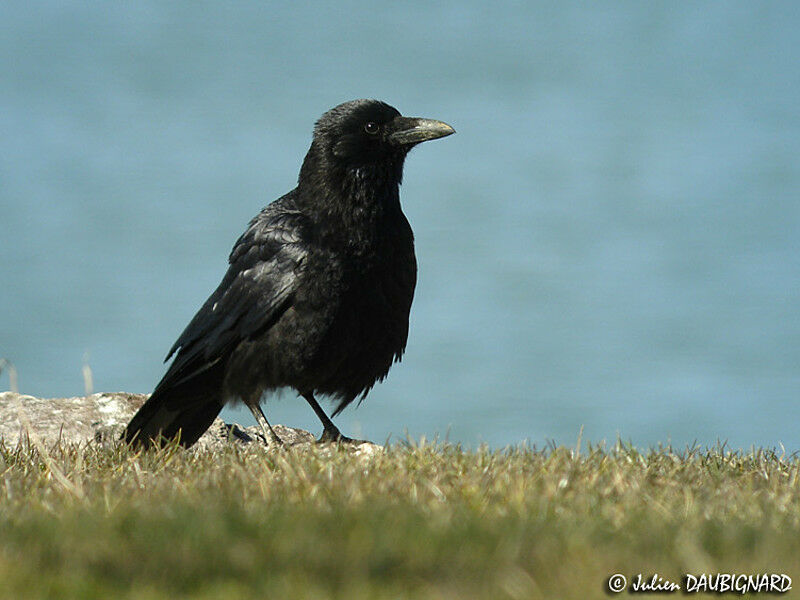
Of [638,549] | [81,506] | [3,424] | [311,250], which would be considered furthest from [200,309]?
[638,549]

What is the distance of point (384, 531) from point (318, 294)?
3323 millimetres

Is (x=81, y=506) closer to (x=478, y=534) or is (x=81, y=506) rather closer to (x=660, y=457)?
(x=478, y=534)

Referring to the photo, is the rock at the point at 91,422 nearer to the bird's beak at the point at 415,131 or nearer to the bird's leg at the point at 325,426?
the bird's leg at the point at 325,426

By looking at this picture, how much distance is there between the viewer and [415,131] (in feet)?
23.1

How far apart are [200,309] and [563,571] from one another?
4779 millimetres

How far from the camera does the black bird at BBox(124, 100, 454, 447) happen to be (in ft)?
21.2

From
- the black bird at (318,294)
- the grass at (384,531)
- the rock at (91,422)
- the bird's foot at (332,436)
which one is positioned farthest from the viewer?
the rock at (91,422)

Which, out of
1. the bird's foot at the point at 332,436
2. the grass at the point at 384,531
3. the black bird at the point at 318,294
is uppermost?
the black bird at the point at 318,294

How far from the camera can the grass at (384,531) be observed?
298 cm

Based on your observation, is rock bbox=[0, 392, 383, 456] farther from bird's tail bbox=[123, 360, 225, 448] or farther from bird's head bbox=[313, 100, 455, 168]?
bird's head bbox=[313, 100, 455, 168]

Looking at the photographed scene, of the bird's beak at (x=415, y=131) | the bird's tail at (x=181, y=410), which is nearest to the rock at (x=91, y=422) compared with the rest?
the bird's tail at (x=181, y=410)

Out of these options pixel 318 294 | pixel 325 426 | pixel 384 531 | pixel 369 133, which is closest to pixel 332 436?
pixel 325 426

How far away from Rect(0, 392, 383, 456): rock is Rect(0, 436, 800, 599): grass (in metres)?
2.99

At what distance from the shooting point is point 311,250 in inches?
258
